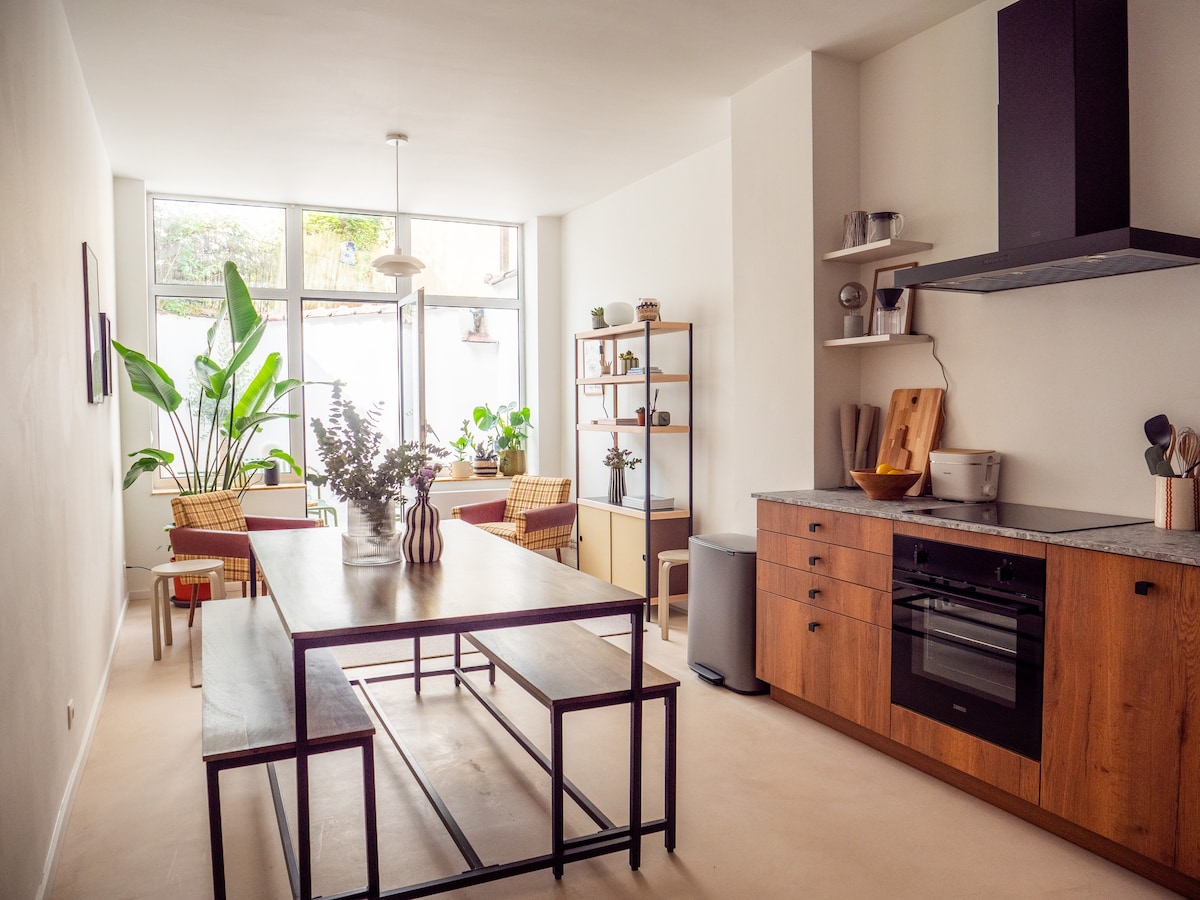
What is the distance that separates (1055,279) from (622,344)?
11.5ft

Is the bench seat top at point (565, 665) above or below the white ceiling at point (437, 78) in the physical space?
below

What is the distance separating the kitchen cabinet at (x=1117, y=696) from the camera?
224 cm

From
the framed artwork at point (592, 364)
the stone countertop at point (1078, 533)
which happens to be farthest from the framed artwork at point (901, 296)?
the framed artwork at point (592, 364)

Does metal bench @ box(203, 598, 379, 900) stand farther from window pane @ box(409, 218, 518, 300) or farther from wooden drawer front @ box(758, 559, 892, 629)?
window pane @ box(409, 218, 518, 300)

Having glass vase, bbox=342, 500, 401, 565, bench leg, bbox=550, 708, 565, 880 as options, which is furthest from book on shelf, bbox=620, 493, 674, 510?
bench leg, bbox=550, 708, 565, 880

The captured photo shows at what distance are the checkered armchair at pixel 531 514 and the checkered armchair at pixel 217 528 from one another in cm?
124

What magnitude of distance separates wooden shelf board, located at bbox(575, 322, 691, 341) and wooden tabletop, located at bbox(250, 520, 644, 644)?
2.49 meters

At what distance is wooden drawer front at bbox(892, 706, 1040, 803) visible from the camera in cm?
264

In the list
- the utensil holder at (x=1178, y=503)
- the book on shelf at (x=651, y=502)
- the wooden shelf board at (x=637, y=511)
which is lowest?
the wooden shelf board at (x=637, y=511)

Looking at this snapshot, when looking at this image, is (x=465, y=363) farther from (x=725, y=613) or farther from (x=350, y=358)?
(x=725, y=613)

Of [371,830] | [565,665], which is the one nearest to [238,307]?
[565,665]

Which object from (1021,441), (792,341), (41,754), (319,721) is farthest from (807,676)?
(41,754)

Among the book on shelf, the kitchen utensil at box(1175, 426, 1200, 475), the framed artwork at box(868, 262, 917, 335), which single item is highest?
the framed artwork at box(868, 262, 917, 335)

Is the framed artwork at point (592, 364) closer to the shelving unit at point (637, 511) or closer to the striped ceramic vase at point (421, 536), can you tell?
the shelving unit at point (637, 511)
